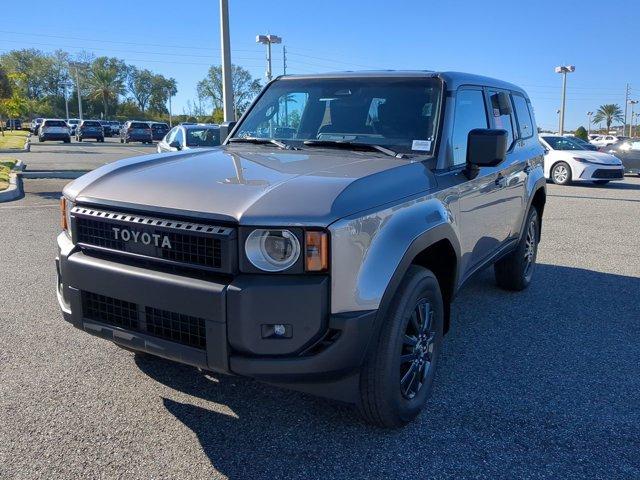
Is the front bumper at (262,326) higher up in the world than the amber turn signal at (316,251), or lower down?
lower down

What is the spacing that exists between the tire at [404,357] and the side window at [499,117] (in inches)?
82.1

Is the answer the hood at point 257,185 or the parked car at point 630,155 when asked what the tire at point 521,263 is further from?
the parked car at point 630,155

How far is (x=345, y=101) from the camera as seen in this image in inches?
161

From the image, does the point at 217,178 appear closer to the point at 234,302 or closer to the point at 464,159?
the point at 234,302

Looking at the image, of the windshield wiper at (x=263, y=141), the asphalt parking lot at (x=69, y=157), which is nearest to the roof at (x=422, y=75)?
the windshield wiper at (x=263, y=141)

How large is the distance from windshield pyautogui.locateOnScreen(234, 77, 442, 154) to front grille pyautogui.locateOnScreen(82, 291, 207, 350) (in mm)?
1783

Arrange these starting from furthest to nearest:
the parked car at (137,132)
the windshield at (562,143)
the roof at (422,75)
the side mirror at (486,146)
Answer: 1. the parked car at (137,132)
2. the windshield at (562,143)
3. the roof at (422,75)
4. the side mirror at (486,146)

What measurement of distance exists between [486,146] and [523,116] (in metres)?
2.46

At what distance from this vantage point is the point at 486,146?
351 cm

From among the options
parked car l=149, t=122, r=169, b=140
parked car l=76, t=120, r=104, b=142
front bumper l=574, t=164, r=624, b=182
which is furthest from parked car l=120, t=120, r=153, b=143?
front bumper l=574, t=164, r=624, b=182

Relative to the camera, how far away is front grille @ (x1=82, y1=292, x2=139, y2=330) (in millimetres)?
2777

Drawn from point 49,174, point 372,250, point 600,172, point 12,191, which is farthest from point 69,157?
point 372,250

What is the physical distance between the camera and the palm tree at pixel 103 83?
3484 inches

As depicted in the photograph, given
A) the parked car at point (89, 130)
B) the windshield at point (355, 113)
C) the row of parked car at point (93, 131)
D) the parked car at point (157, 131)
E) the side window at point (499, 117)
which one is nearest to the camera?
the windshield at point (355, 113)
